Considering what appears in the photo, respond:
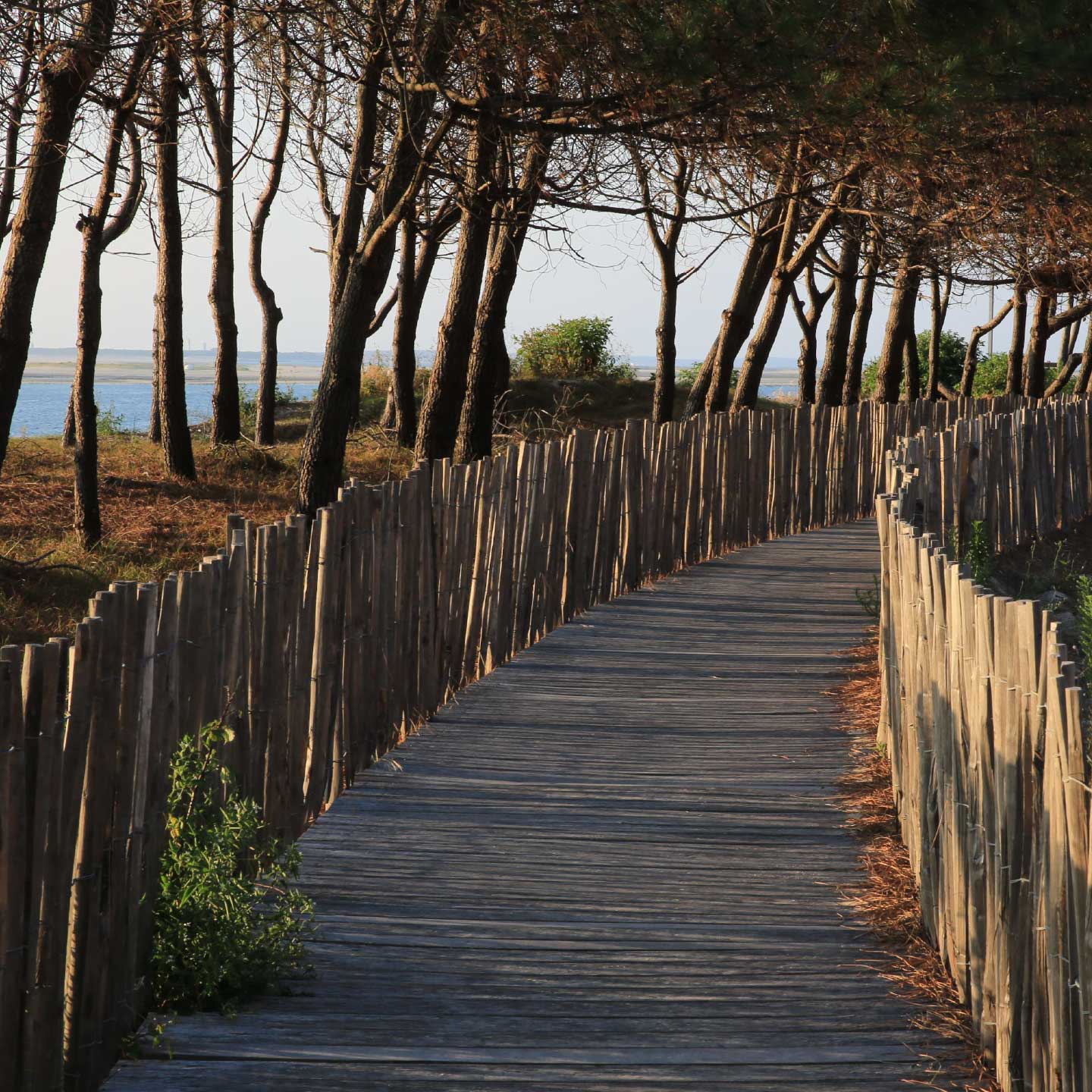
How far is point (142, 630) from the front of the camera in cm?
341

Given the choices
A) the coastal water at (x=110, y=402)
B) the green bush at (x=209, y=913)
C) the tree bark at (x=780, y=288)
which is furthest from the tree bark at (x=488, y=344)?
the green bush at (x=209, y=913)

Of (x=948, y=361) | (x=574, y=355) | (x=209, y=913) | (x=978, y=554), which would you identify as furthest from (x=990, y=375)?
(x=209, y=913)

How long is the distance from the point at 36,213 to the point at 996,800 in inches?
338

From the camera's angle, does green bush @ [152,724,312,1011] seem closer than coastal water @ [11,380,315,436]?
Yes

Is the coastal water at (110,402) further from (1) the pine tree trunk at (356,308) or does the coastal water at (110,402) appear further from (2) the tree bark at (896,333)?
(2) the tree bark at (896,333)

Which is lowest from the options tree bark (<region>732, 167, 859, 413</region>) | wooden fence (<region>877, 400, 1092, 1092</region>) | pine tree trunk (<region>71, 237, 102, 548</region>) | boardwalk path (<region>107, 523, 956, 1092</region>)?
boardwalk path (<region>107, 523, 956, 1092</region>)

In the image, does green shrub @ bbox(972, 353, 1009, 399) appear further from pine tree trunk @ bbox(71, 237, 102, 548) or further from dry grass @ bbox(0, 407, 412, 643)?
pine tree trunk @ bbox(71, 237, 102, 548)

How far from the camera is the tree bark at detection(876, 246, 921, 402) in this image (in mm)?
22156

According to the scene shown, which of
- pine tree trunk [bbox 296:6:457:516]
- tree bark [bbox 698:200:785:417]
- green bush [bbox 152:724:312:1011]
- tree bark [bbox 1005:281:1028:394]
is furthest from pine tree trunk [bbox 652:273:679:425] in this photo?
green bush [bbox 152:724:312:1011]

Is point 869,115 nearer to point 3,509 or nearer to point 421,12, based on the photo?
point 421,12

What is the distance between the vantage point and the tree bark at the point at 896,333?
2216 centimetres

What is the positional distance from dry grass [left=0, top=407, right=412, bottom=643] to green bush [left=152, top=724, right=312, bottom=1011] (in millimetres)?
5445

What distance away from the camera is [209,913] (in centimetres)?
354

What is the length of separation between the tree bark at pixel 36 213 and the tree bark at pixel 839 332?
12.6 m
